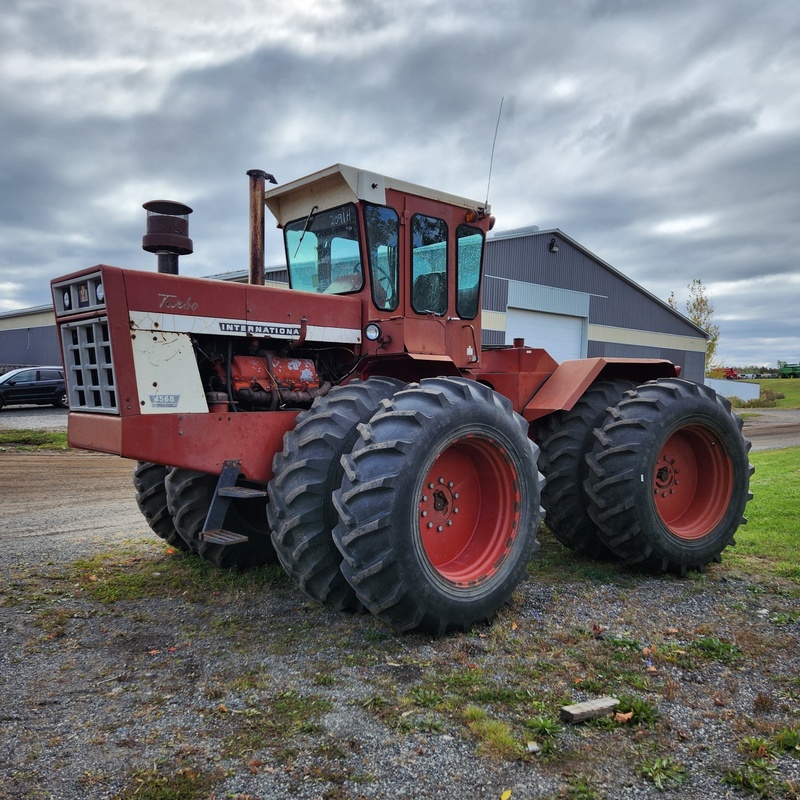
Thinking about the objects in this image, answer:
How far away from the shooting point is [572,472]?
6055 millimetres

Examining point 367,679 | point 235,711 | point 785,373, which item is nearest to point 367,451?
point 367,679

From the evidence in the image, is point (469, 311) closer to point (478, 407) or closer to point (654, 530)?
point (478, 407)

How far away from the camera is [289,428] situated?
5012mm

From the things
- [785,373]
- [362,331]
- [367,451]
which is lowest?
[785,373]

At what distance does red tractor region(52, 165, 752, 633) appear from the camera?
4.41 meters

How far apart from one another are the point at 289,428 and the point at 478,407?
1.34 meters

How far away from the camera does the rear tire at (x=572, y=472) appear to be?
6.04 metres

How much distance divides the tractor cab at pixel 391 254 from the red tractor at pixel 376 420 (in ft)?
0.06

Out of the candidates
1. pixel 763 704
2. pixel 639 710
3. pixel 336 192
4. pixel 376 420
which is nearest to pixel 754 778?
pixel 639 710

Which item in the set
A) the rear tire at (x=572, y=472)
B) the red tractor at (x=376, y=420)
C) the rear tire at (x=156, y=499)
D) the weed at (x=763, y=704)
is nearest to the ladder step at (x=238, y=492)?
the red tractor at (x=376, y=420)

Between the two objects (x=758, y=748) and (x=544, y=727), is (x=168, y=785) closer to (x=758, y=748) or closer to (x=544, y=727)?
(x=544, y=727)

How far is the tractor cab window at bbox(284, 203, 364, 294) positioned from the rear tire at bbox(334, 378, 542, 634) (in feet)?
4.49

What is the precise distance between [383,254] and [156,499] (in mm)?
→ 2890

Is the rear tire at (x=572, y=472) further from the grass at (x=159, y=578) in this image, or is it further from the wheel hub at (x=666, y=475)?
the grass at (x=159, y=578)
